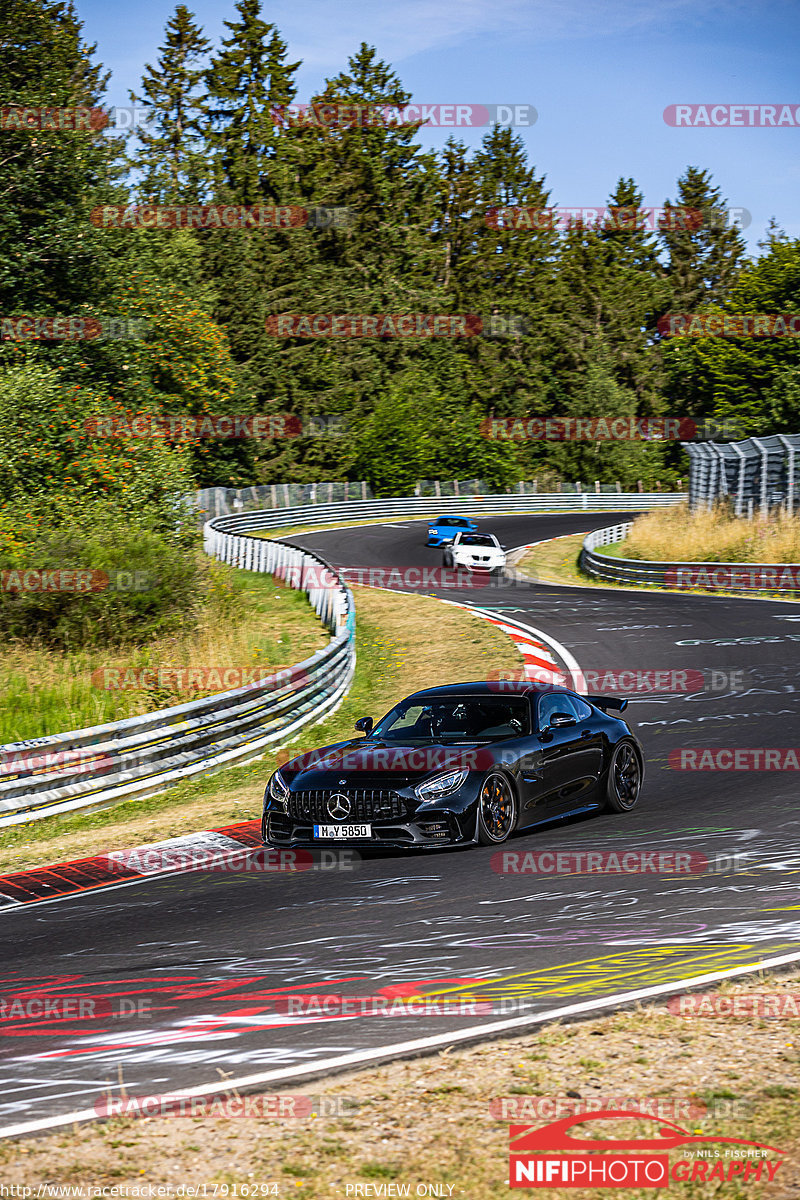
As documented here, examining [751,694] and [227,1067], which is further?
Answer: [751,694]

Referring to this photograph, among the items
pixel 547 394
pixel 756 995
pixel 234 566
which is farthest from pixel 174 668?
pixel 547 394

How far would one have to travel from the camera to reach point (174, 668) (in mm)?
18156

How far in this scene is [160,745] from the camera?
14.2m

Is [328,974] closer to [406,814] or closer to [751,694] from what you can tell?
[406,814]

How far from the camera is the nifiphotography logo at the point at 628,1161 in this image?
4152 millimetres

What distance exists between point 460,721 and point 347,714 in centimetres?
777

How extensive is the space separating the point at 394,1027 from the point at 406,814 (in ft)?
12.8
